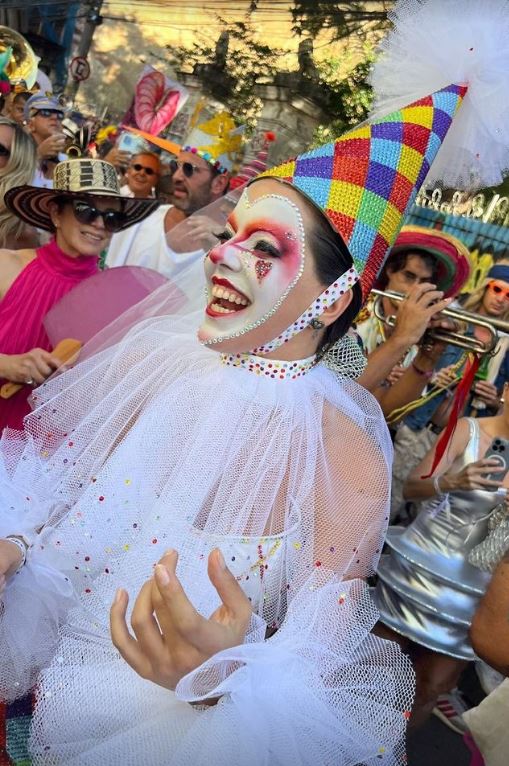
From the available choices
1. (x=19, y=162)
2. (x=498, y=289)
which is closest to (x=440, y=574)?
(x=498, y=289)

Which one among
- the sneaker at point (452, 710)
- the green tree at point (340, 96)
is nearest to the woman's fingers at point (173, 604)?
the sneaker at point (452, 710)

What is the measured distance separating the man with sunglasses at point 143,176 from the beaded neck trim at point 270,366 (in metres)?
4.65

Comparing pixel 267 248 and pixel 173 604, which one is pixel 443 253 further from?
pixel 173 604

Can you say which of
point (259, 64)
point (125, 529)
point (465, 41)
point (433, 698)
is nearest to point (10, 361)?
point (125, 529)

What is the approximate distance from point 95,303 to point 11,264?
580mm

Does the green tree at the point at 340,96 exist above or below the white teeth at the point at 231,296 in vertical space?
above

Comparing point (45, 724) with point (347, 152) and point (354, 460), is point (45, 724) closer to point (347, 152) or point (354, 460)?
point (354, 460)

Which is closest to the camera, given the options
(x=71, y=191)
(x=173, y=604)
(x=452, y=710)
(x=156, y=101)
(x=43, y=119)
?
(x=173, y=604)

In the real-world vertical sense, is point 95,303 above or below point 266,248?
below

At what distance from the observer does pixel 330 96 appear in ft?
32.6

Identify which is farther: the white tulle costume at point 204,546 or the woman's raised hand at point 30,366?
the woman's raised hand at point 30,366

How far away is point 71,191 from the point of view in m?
2.71

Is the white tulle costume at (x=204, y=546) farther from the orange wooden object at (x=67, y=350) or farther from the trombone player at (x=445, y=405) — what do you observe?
the trombone player at (x=445, y=405)

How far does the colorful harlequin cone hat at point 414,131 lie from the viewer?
1646mm
